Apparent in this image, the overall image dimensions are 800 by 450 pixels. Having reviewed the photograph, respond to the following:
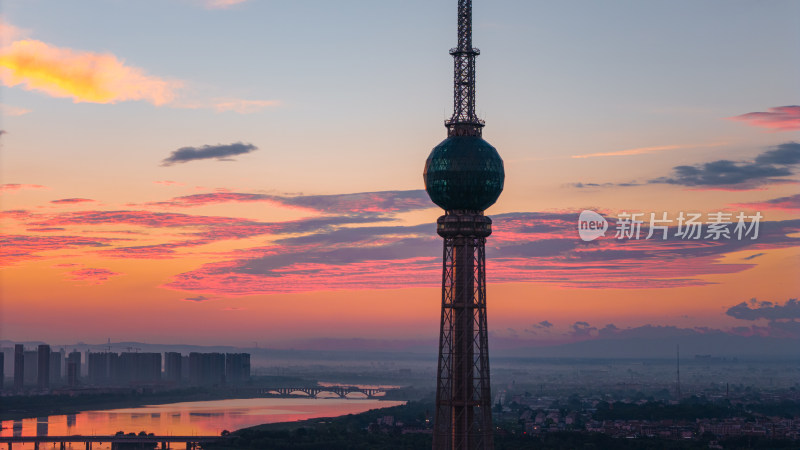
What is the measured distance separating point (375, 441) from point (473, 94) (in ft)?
281

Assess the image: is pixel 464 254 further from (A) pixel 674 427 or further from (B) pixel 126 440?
(B) pixel 126 440

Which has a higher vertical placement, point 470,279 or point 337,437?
point 470,279

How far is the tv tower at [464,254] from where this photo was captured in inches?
2616

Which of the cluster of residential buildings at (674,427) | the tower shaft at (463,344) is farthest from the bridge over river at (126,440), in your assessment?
the tower shaft at (463,344)

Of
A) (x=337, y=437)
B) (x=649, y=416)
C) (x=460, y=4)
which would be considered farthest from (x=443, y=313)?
(x=649, y=416)

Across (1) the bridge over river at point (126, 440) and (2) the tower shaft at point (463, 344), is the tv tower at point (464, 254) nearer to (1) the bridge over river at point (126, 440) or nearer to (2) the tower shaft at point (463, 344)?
(2) the tower shaft at point (463, 344)

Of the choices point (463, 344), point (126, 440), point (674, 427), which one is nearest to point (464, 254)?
point (463, 344)

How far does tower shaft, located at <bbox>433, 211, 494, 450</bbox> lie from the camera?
6631 cm

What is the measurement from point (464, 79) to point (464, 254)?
10629mm

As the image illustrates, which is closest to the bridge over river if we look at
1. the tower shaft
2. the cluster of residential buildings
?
the cluster of residential buildings

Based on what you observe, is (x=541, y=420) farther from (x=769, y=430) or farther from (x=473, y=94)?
(x=473, y=94)

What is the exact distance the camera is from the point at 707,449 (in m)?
134

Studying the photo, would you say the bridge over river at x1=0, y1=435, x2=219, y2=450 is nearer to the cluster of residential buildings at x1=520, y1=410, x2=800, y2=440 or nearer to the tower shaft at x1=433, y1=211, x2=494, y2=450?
the cluster of residential buildings at x1=520, y1=410, x2=800, y2=440

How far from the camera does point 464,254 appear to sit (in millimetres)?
66500
